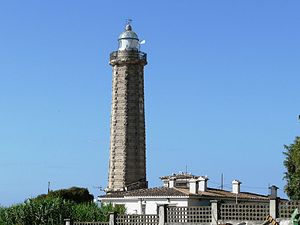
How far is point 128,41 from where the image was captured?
243ft

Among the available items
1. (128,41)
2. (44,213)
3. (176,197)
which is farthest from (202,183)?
(128,41)

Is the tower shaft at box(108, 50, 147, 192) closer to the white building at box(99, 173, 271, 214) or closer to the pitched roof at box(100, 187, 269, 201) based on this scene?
the white building at box(99, 173, 271, 214)

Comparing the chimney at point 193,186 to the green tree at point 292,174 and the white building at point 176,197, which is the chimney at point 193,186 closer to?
the white building at point 176,197

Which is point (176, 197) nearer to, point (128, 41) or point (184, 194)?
point (184, 194)

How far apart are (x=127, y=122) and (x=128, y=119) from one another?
0.30m

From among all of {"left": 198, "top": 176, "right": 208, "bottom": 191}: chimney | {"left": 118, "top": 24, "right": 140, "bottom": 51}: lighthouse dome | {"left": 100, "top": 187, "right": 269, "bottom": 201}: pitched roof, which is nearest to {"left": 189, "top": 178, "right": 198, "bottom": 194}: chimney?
{"left": 100, "top": 187, "right": 269, "bottom": 201}: pitched roof

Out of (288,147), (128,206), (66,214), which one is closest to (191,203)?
(128,206)

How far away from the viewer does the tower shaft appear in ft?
235

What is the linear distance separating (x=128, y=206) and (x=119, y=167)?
14.9 m

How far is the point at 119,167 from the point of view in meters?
71.6

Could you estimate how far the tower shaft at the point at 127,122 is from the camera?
2817 inches

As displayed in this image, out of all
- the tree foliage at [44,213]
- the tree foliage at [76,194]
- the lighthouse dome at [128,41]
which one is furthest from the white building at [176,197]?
the lighthouse dome at [128,41]

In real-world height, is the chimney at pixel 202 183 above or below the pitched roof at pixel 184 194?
above

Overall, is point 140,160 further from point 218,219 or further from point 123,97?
point 218,219
